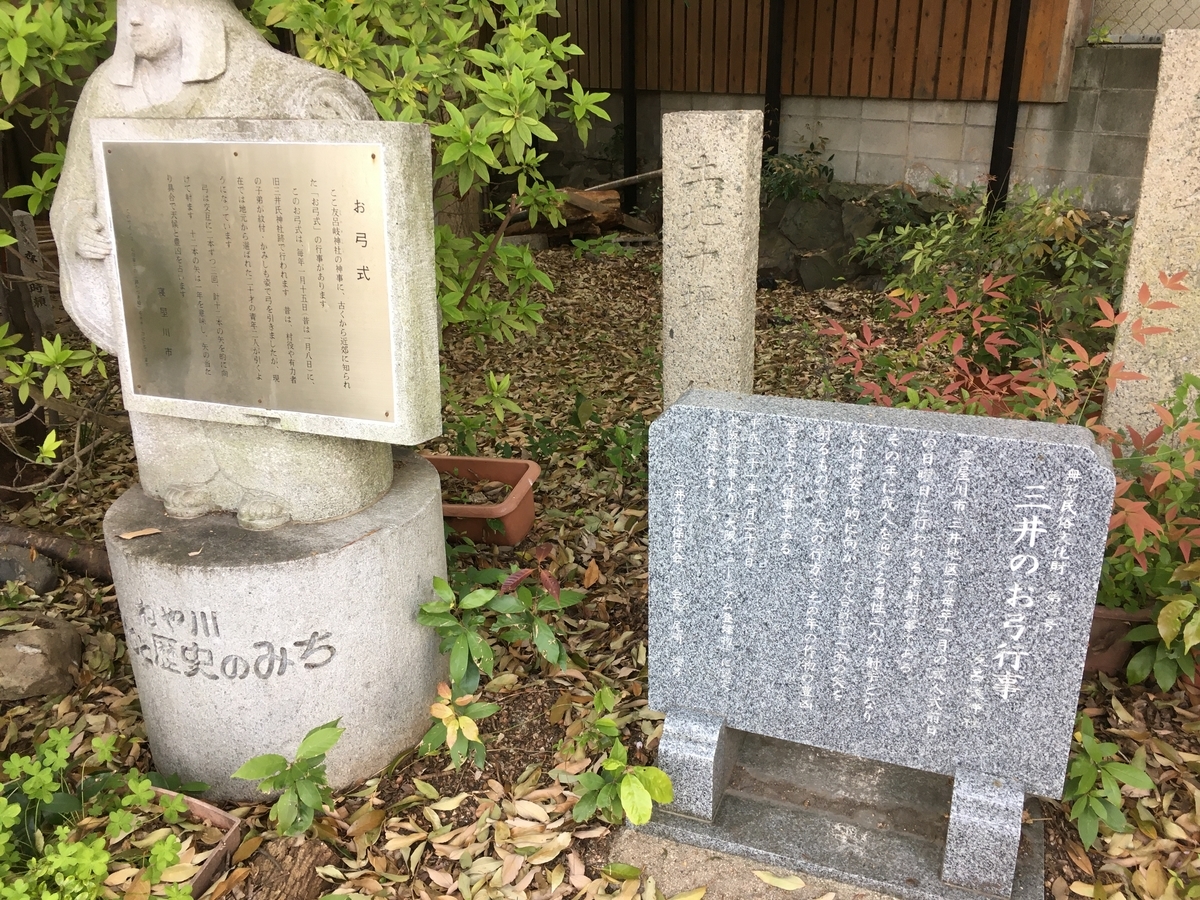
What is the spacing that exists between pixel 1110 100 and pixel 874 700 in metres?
7.13

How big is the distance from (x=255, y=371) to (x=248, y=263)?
315 mm

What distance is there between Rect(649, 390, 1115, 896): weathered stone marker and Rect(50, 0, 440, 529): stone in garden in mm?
858

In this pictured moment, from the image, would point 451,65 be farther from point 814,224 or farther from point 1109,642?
point 814,224

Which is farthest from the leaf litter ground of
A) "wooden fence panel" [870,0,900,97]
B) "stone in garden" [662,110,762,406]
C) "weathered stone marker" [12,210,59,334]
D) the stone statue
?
"wooden fence panel" [870,0,900,97]

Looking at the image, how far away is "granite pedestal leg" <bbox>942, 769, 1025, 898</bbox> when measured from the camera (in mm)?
2295

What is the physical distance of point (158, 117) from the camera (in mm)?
2576

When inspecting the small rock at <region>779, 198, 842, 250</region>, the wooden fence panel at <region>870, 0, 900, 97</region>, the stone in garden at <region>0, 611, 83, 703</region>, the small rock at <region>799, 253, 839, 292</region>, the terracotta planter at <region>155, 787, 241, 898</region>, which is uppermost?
the wooden fence panel at <region>870, 0, 900, 97</region>

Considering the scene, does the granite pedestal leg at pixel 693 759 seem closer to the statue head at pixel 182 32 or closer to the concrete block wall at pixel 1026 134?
the statue head at pixel 182 32

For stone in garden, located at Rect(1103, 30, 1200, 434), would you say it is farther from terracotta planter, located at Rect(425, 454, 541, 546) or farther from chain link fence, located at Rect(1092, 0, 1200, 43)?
chain link fence, located at Rect(1092, 0, 1200, 43)

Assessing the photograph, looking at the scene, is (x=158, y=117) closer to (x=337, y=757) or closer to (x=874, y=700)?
(x=337, y=757)

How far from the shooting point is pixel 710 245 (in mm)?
4258

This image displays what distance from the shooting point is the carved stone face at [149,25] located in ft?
8.13

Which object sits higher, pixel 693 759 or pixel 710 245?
pixel 710 245

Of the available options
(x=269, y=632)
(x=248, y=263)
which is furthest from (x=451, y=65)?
(x=269, y=632)
